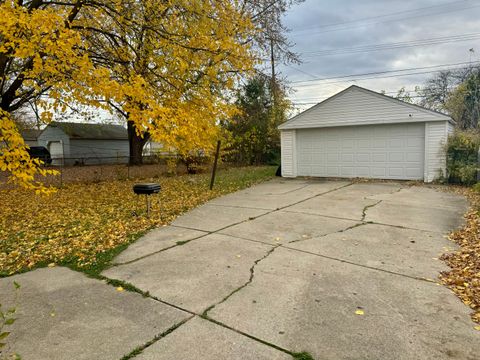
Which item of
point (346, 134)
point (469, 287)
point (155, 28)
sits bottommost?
point (469, 287)

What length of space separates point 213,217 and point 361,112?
8245 mm

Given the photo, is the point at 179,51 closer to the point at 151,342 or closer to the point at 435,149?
the point at 151,342

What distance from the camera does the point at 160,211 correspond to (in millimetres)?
7320

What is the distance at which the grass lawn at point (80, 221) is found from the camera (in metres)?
4.57

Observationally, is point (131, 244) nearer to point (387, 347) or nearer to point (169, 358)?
point (169, 358)

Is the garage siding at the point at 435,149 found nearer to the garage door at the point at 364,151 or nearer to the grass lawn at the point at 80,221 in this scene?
the garage door at the point at 364,151

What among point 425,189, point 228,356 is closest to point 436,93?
point 425,189

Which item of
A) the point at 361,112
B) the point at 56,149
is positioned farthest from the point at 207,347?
the point at 56,149

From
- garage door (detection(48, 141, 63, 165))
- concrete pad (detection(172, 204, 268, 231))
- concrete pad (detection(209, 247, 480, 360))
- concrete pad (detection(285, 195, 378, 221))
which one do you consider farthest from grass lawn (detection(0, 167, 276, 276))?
garage door (detection(48, 141, 63, 165))

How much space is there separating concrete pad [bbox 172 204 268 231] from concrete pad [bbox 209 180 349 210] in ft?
1.76

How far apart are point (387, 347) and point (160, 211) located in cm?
573

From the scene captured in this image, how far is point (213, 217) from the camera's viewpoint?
6.82 m

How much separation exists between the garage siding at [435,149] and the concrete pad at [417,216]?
418 cm

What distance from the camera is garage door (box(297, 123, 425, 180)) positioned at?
11.6 meters
